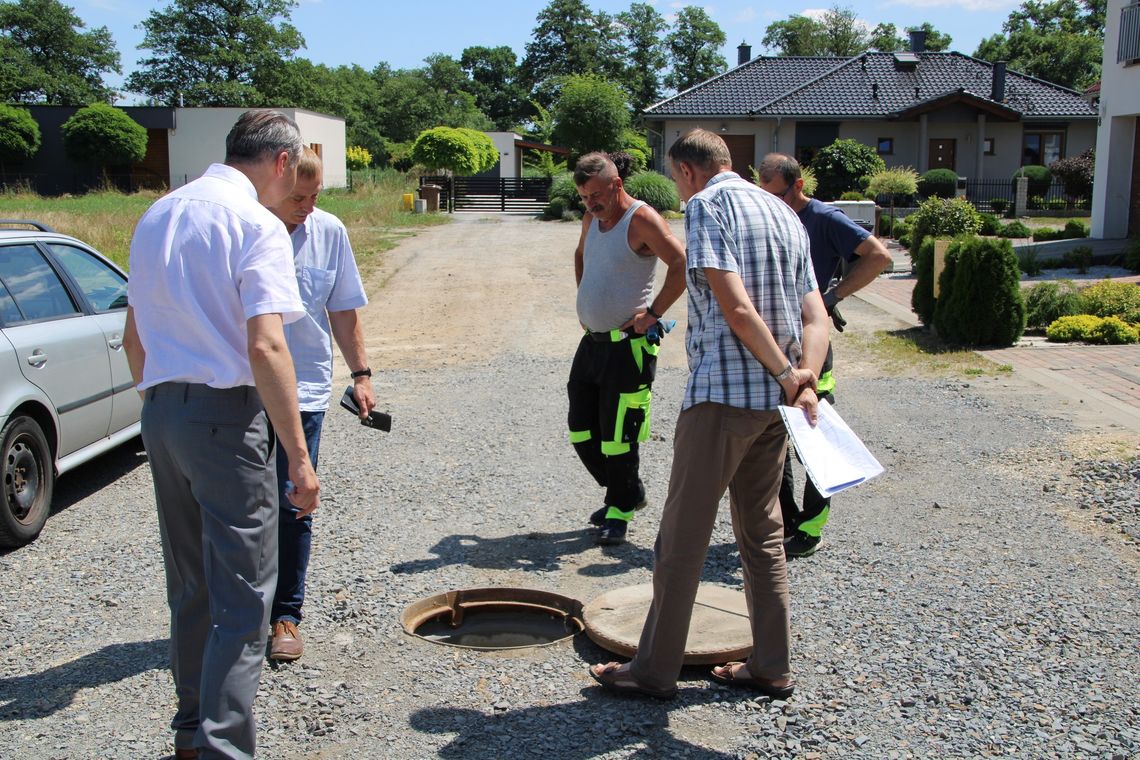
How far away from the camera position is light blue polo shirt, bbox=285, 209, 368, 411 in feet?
13.1

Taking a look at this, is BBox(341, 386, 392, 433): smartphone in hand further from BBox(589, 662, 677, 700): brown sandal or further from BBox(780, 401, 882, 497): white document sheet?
BBox(780, 401, 882, 497): white document sheet

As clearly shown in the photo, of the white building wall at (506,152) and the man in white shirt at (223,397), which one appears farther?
the white building wall at (506,152)

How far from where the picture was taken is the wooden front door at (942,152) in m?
37.9

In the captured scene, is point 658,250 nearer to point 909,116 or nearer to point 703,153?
point 703,153

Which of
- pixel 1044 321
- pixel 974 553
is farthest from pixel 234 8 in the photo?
pixel 974 553

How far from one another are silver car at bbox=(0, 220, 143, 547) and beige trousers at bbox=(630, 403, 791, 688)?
346 centimetres

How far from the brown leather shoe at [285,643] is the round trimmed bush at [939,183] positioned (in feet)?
104

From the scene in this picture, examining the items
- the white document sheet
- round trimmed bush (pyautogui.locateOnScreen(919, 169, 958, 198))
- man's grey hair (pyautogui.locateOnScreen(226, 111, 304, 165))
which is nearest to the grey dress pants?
man's grey hair (pyautogui.locateOnScreen(226, 111, 304, 165))

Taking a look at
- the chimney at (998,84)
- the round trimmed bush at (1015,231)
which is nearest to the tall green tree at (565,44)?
the chimney at (998,84)

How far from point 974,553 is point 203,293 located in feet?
12.5

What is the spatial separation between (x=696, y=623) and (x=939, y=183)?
31.3m

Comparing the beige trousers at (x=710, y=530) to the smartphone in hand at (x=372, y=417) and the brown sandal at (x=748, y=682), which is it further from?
the smartphone in hand at (x=372, y=417)

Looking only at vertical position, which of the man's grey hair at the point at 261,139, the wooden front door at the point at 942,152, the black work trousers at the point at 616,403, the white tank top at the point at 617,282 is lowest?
the black work trousers at the point at 616,403

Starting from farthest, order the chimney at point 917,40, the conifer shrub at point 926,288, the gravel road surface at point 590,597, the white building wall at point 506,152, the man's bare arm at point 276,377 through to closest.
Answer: the white building wall at point 506,152, the chimney at point 917,40, the conifer shrub at point 926,288, the gravel road surface at point 590,597, the man's bare arm at point 276,377
